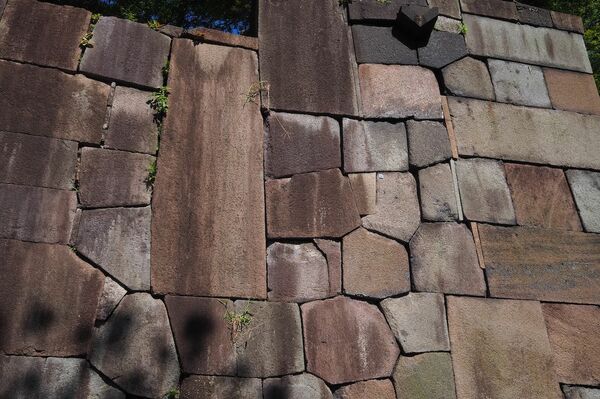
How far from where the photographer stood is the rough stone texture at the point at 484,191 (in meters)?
3.80

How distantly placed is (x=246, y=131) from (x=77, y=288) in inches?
58.3

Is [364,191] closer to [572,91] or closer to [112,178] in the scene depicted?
[112,178]

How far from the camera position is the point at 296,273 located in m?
3.38

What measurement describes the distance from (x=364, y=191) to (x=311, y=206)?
0.41 metres

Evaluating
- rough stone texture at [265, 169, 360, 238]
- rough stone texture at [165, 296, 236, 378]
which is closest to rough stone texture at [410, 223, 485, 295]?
rough stone texture at [265, 169, 360, 238]

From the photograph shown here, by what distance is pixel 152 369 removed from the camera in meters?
2.96

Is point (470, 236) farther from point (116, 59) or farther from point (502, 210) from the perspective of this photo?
Result: point (116, 59)

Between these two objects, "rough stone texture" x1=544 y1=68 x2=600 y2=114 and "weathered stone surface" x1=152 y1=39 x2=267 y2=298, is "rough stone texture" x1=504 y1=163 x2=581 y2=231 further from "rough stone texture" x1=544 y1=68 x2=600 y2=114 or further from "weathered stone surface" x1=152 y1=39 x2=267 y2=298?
"weathered stone surface" x1=152 y1=39 x2=267 y2=298

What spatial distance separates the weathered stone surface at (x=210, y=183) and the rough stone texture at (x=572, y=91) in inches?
98.7

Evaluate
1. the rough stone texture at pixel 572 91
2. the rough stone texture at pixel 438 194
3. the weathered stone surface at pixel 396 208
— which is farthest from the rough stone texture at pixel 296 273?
the rough stone texture at pixel 572 91

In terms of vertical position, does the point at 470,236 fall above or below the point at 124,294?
above

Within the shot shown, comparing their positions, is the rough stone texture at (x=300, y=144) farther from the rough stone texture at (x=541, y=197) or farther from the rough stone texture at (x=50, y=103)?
the rough stone texture at (x=541, y=197)

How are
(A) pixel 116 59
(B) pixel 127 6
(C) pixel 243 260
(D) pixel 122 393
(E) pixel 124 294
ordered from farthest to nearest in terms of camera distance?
(B) pixel 127 6
(A) pixel 116 59
(C) pixel 243 260
(E) pixel 124 294
(D) pixel 122 393

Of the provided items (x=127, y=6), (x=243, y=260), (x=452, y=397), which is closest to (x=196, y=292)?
(x=243, y=260)
